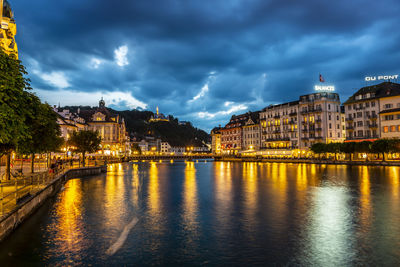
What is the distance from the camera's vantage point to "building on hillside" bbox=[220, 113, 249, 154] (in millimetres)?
167750

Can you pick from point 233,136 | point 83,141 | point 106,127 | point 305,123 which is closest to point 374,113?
point 305,123

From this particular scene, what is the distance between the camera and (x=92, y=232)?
19.2 meters

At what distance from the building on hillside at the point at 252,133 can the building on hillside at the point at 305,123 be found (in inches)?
345

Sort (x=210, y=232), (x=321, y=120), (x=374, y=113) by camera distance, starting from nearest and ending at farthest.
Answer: (x=210, y=232) < (x=374, y=113) < (x=321, y=120)

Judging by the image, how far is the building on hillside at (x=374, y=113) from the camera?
A: 93438mm

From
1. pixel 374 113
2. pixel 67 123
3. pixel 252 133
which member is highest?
pixel 374 113

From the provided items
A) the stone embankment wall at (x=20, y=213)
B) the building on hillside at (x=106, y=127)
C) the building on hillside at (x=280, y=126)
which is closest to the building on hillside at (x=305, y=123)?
the building on hillside at (x=280, y=126)

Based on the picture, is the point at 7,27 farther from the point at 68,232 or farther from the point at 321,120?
the point at 321,120

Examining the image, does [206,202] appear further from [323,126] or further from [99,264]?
[323,126]

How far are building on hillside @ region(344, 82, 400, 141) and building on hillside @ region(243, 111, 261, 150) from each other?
4871cm

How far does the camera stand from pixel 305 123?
12319 cm

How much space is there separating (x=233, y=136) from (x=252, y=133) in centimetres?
1858

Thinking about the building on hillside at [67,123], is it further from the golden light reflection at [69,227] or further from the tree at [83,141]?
the golden light reflection at [69,227]

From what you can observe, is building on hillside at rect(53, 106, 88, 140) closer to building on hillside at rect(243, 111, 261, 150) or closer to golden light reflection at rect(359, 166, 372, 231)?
building on hillside at rect(243, 111, 261, 150)
